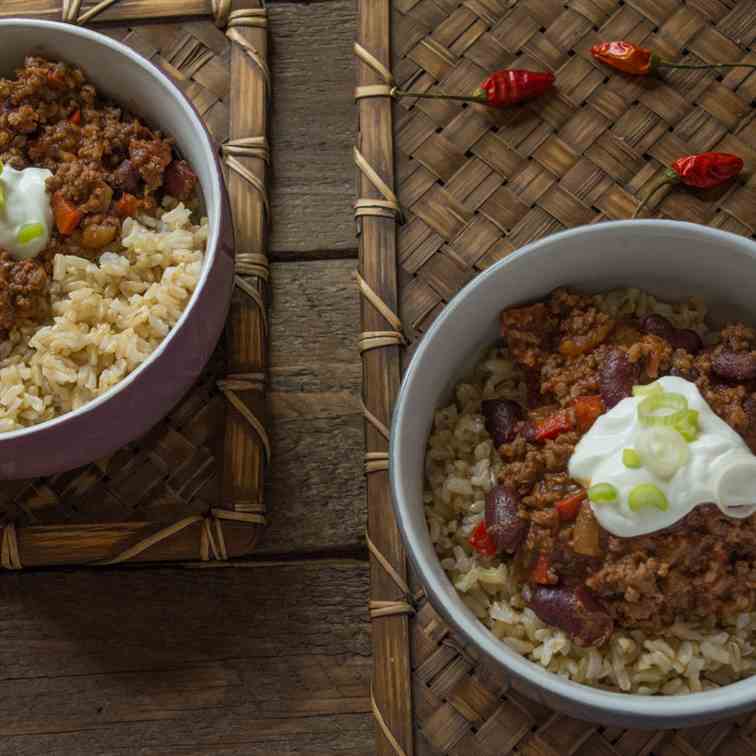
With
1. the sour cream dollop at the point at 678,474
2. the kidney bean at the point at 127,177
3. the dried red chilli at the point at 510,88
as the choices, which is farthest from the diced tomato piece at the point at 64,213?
the sour cream dollop at the point at 678,474

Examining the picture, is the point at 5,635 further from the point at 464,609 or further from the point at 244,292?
the point at 464,609

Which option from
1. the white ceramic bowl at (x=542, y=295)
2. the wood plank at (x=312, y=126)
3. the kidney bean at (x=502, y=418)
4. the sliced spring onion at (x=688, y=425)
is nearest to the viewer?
the white ceramic bowl at (x=542, y=295)

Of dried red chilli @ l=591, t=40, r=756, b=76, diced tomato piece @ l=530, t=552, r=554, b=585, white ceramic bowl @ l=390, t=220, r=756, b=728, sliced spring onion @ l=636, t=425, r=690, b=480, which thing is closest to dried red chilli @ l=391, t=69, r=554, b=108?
dried red chilli @ l=591, t=40, r=756, b=76

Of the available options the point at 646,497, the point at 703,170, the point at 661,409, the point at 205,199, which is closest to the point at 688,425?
the point at 661,409

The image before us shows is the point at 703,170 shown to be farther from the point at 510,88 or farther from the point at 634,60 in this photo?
the point at 510,88

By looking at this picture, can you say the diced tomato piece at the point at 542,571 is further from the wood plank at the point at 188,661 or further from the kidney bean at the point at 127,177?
the kidney bean at the point at 127,177
